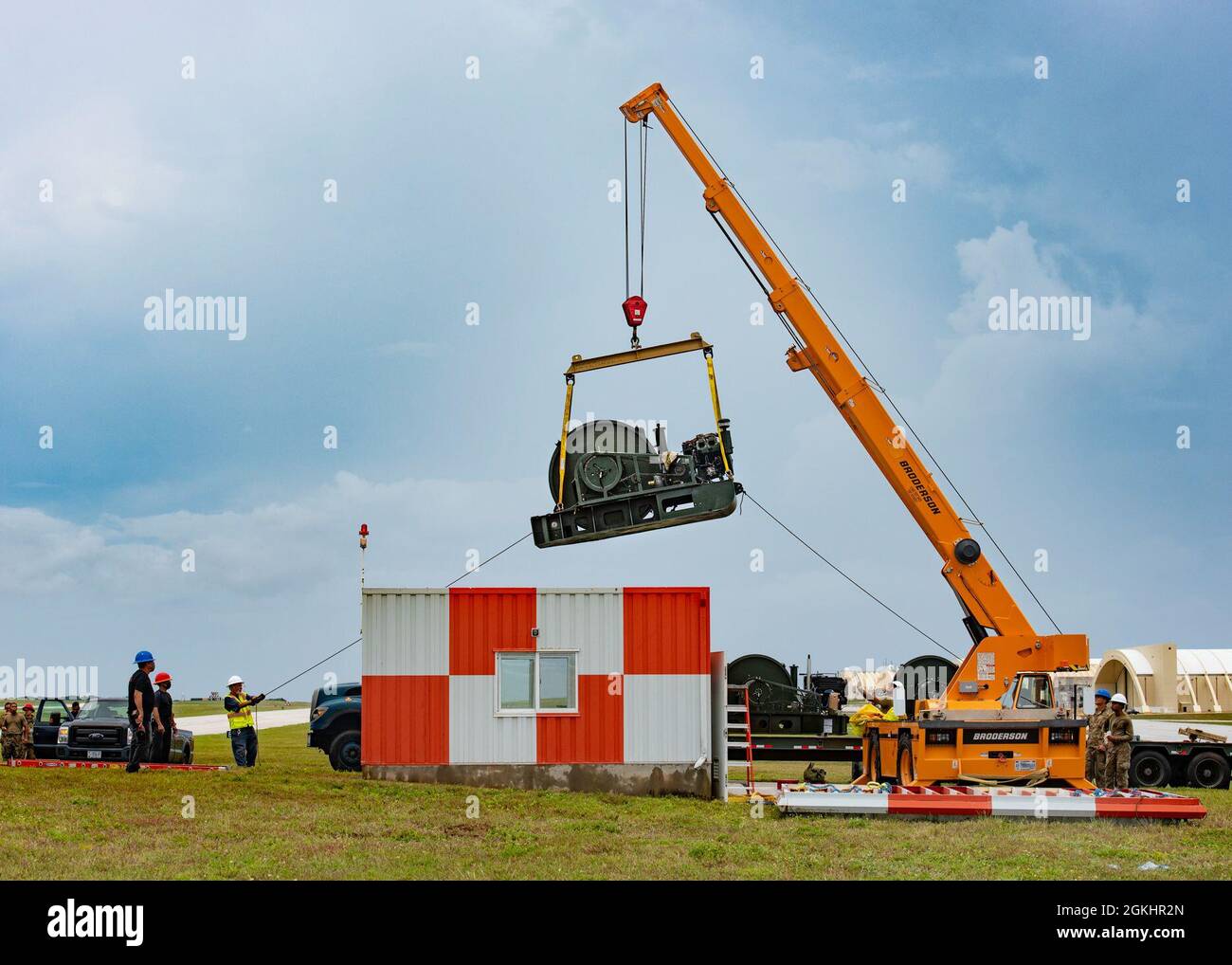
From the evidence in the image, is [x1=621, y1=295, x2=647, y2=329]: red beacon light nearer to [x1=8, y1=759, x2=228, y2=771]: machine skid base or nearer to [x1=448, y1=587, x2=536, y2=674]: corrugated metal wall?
[x1=448, y1=587, x2=536, y2=674]: corrugated metal wall

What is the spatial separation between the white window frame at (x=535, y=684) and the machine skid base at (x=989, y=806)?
384 cm

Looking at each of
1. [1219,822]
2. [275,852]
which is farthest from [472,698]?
[1219,822]

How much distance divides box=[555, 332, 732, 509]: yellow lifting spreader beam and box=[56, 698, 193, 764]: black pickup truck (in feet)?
35.4

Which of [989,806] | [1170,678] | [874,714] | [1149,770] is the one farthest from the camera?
[1170,678]

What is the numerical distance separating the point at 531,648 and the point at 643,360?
15.8 ft

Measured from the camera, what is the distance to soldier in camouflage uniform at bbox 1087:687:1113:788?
20.7 m

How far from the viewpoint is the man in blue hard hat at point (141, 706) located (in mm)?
19094

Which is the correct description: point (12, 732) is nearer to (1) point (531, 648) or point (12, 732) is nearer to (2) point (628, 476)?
(1) point (531, 648)

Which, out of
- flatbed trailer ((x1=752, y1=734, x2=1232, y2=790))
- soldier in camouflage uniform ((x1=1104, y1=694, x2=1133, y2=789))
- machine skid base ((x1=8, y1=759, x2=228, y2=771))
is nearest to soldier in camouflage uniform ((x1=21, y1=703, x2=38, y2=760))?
machine skid base ((x1=8, y1=759, x2=228, y2=771))

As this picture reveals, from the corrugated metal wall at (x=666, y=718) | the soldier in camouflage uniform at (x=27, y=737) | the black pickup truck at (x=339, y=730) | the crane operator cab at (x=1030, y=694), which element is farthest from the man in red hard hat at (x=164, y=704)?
the crane operator cab at (x=1030, y=694)

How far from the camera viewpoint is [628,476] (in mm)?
19828

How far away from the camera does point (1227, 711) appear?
5719cm

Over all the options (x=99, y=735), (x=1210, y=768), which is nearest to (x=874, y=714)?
(x=1210, y=768)

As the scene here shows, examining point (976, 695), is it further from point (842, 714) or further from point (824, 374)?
point (824, 374)
